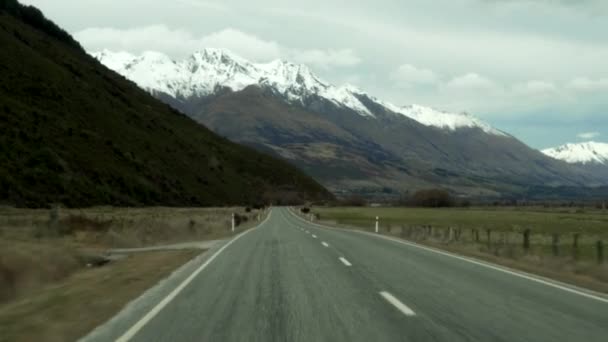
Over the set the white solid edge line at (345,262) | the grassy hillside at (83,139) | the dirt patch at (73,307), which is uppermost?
the grassy hillside at (83,139)

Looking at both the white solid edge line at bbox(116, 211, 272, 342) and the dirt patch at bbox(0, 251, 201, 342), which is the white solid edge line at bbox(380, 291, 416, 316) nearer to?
the white solid edge line at bbox(116, 211, 272, 342)

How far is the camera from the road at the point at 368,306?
29.3 ft

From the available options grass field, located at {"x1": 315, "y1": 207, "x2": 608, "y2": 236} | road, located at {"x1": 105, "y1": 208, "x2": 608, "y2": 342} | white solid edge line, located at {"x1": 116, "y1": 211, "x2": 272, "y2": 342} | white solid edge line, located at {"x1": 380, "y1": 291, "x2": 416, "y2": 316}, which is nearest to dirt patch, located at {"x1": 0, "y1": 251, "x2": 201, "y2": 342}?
white solid edge line, located at {"x1": 116, "y1": 211, "x2": 272, "y2": 342}

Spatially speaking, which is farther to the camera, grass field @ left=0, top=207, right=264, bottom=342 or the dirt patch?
grass field @ left=0, top=207, right=264, bottom=342

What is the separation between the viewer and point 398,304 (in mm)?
11211

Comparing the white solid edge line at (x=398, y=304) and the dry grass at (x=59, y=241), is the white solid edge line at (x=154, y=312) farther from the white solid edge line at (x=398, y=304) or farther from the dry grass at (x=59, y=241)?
the white solid edge line at (x=398, y=304)

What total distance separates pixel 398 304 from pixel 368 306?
0.53 metres

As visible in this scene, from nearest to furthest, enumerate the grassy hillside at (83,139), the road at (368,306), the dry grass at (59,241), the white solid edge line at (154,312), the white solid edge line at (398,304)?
the white solid edge line at (154,312), the road at (368,306), the white solid edge line at (398,304), the dry grass at (59,241), the grassy hillside at (83,139)

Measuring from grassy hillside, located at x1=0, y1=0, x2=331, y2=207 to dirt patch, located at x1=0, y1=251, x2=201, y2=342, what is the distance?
40.0m

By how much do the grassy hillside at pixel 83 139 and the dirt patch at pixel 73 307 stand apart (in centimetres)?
4004

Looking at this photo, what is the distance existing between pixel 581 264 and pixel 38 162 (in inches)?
2023

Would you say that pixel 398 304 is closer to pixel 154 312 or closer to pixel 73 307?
pixel 154 312

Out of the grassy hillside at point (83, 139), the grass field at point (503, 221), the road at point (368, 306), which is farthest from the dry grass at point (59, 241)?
the grass field at point (503, 221)

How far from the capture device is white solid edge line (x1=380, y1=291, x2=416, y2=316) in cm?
1045
